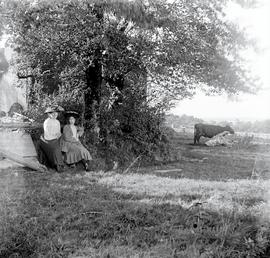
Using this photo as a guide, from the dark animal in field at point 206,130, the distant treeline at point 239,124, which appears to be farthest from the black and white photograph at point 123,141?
the distant treeline at point 239,124

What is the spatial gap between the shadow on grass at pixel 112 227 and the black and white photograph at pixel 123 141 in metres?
0.02

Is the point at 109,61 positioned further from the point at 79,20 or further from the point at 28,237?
the point at 28,237

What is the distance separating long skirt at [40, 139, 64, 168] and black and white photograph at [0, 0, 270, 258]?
0.09 feet

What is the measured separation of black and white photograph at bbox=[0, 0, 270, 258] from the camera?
16.6 ft

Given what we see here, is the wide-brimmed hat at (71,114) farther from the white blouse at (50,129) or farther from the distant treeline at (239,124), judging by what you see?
the distant treeline at (239,124)

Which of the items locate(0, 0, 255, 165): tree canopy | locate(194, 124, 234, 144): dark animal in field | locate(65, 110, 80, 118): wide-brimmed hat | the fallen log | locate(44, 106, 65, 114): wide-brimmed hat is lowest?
the fallen log

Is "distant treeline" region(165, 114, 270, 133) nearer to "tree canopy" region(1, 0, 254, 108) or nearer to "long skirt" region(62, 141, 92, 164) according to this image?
"tree canopy" region(1, 0, 254, 108)

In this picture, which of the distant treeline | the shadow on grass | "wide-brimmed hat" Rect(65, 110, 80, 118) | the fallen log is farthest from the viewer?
the distant treeline

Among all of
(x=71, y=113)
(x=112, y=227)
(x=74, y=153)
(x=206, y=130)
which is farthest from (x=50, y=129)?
(x=206, y=130)

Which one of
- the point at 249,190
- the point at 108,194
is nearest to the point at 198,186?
the point at 249,190

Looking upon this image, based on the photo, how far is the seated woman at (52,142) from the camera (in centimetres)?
1052

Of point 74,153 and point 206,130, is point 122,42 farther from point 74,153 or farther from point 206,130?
point 206,130

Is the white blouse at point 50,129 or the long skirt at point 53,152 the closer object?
the long skirt at point 53,152

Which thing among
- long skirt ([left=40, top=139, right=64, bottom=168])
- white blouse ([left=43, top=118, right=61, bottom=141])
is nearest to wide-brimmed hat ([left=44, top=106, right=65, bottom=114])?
white blouse ([left=43, top=118, right=61, bottom=141])
